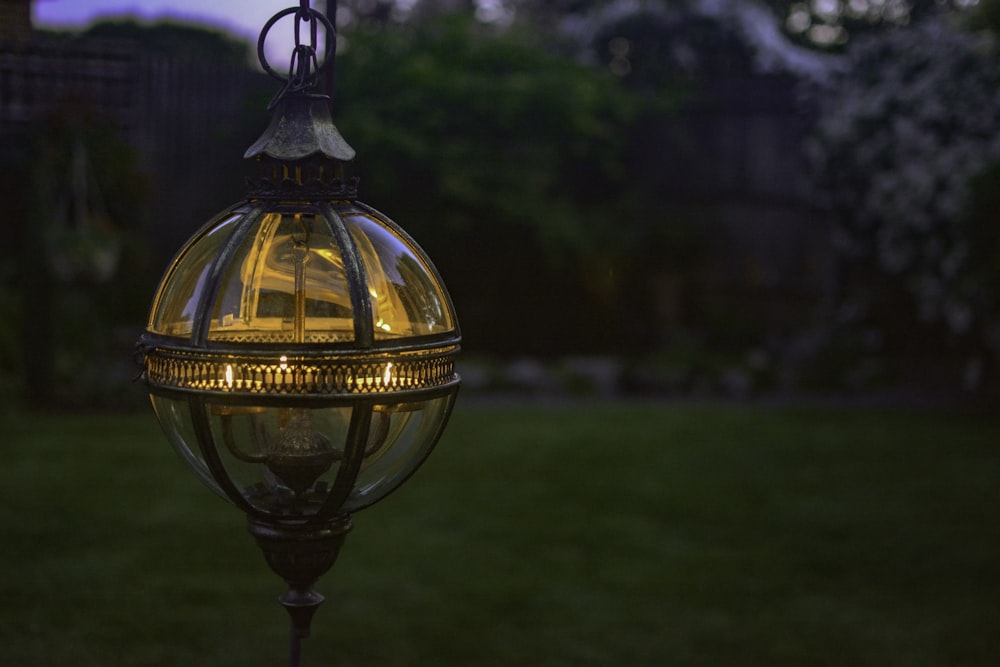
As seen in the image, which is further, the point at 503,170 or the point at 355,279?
the point at 503,170

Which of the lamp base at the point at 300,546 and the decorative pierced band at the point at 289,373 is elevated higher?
the decorative pierced band at the point at 289,373

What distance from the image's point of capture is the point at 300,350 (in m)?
1.95

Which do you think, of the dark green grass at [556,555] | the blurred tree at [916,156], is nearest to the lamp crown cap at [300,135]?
the dark green grass at [556,555]

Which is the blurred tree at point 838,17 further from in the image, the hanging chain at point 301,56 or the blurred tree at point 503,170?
the hanging chain at point 301,56

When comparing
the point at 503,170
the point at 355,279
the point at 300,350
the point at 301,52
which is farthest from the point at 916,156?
the point at 300,350

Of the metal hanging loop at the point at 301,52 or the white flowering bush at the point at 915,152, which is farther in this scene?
the white flowering bush at the point at 915,152

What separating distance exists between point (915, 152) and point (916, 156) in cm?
4

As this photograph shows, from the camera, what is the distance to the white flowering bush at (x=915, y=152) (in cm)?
934

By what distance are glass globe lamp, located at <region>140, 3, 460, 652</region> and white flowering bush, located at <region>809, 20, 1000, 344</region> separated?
23.2ft

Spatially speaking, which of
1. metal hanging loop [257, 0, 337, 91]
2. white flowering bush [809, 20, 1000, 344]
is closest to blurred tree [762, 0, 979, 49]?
white flowering bush [809, 20, 1000, 344]

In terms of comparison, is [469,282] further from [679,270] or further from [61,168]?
[61,168]

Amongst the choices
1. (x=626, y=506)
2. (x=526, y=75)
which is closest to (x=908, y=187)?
(x=526, y=75)

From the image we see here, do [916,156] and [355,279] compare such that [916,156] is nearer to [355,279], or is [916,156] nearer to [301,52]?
[301,52]

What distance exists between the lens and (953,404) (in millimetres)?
9836
